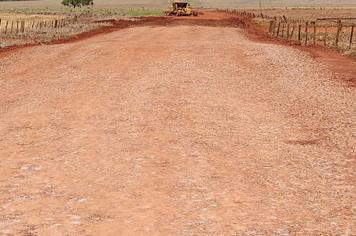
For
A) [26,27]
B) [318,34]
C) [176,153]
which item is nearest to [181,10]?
[26,27]

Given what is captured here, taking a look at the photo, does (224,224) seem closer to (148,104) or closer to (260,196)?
(260,196)

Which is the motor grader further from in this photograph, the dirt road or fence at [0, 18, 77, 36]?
the dirt road

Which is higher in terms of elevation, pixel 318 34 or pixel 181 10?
pixel 181 10

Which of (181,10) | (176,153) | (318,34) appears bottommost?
(176,153)

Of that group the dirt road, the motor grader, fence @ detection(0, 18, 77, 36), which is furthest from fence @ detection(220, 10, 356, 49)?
the motor grader

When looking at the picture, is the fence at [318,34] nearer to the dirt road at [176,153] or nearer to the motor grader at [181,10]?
the dirt road at [176,153]

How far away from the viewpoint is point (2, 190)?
7.82 meters

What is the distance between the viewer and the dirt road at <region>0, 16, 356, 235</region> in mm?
6922

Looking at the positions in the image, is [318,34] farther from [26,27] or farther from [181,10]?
[181,10]

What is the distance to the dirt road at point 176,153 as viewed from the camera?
6922mm

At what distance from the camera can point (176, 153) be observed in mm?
9695

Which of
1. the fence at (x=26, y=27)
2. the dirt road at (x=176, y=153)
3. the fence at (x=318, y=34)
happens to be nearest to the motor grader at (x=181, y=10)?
the fence at (x=26, y=27)

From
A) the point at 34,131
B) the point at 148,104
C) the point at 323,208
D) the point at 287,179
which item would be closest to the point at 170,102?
the point at 148,104

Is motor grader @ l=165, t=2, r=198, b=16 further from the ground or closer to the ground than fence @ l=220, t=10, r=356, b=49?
further from the ground
